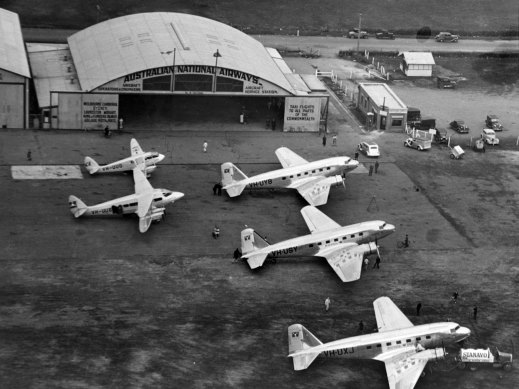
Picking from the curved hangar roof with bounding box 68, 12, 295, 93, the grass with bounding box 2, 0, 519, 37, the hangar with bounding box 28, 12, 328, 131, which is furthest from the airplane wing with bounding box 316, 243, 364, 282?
the grass with bounding box 2, 0, 519, 37

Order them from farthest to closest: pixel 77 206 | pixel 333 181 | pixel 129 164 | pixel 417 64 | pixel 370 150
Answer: pixel 417 64 → pixel 370 150 → pixel 129 164 → pixel 333 181 → pixel 77 206

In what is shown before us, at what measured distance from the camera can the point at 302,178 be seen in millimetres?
94688

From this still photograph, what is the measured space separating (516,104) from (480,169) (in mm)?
30344

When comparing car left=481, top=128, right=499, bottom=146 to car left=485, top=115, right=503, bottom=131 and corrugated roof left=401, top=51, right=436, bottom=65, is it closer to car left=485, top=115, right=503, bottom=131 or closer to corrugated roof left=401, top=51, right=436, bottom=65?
car left=485, top=115, right=503, bottom=131

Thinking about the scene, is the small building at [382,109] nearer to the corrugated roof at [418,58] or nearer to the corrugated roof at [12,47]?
the corrugated roof at [418,58]

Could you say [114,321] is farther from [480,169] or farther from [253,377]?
[480,169]

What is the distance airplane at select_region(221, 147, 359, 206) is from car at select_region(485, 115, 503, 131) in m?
31.3

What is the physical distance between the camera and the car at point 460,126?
387 feet

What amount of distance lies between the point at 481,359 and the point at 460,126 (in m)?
55.4

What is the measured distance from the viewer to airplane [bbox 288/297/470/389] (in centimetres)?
6556

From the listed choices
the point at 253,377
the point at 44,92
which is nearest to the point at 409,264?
the point at 253,377

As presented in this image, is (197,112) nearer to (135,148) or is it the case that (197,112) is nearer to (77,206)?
(135,148)

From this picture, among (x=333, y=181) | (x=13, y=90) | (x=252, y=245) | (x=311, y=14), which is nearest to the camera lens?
(x=252, y=245)

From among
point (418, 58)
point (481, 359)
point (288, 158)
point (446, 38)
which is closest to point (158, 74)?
point (288, 158)
